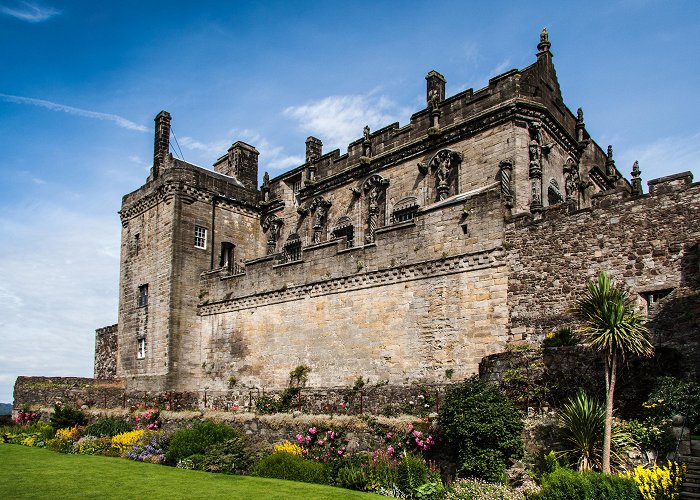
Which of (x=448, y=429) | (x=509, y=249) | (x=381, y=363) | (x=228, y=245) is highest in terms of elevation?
(x=228, y=245)

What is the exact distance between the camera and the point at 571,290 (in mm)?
19031

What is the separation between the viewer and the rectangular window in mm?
31684

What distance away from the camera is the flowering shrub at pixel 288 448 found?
63.9ft

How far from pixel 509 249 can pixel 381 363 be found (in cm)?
620

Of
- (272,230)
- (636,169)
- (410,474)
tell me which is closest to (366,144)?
(272,230)

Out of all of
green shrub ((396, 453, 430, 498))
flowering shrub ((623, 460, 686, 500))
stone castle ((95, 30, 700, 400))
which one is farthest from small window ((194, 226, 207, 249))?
flowering shrub ((623, 460, 686, 500))

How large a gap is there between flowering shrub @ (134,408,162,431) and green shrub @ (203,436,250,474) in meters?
5.95

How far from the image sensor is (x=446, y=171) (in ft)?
85.9

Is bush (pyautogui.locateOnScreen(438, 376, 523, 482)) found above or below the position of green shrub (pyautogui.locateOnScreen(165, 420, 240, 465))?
above

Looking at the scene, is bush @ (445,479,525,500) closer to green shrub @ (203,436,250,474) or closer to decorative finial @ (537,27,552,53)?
green shrub @ (203,436,250,474)

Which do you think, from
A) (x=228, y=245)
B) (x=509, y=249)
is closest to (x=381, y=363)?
(x=509, y=249)

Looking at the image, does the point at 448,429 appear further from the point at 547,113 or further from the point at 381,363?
the point at 547,113

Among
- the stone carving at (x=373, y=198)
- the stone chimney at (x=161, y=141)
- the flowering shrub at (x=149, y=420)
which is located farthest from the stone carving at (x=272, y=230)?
the flowering shrub at (x=149, y=420)

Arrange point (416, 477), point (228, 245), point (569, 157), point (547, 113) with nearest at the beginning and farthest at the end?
point (416, 477)
point (547, 113)
point (569, 157)
point (228, 245)
